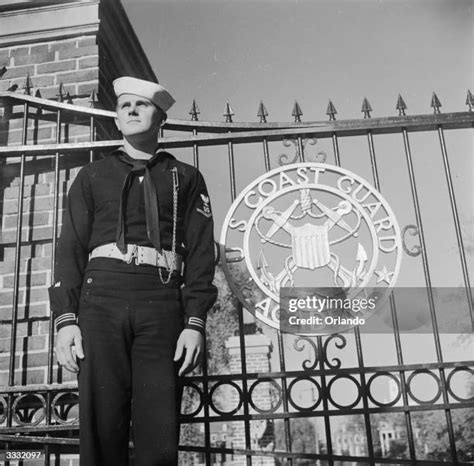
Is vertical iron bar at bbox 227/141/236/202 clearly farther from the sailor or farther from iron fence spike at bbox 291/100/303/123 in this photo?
the sailor

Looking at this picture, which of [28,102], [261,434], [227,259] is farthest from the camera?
[261,434]

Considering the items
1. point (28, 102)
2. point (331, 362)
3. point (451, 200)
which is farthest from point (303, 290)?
point (28, 102)

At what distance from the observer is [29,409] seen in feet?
9.70

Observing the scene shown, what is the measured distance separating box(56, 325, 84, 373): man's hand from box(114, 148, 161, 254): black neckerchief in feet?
1.17

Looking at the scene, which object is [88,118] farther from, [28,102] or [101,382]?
[101,382]

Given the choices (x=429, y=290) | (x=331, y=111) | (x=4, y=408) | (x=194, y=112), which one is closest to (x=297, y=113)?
(x=331, y=111)

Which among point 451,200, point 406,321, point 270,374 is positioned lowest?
point 270,374

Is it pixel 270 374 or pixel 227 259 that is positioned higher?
pixel 227 259

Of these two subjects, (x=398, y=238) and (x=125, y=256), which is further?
(x=398, y=238)

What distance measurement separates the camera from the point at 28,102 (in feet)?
10.7

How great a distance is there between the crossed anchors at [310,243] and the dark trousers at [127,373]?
37.1 inches

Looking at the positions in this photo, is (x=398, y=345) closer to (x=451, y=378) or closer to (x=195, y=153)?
(x=451, y=378)

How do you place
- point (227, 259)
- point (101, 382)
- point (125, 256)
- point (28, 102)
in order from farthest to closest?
point (28, 102), point (227, 259), point (125, 256), point (101, 382)

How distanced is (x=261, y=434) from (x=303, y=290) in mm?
12170
